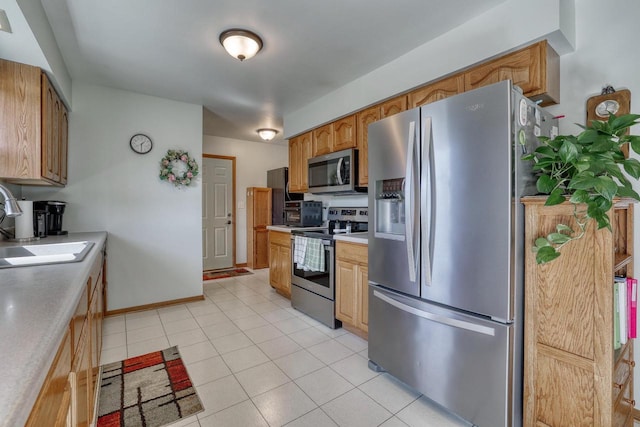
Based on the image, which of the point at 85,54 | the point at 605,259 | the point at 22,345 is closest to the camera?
the point at 22,345

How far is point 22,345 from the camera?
0.63m

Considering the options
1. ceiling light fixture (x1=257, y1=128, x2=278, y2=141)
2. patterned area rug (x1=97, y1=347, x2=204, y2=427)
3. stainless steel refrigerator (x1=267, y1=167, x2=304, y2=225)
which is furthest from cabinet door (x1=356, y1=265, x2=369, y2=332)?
Answer: ceiling light fixture (x1=257, y1=128, x2=278, y2=141)

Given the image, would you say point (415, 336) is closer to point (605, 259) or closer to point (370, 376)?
point (370, 376)

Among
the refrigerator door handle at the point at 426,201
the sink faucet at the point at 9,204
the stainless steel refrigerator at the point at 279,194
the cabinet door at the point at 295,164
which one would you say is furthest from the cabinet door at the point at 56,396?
the stainless steel refrigerator at the point at 279,194

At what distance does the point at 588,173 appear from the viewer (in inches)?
44.5

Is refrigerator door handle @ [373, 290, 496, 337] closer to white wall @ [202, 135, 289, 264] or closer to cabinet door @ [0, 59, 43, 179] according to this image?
cabinet door @ [0, 59, 43, 179]

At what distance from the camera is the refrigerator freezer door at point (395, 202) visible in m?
1.77

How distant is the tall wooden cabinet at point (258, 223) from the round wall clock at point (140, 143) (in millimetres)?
2286

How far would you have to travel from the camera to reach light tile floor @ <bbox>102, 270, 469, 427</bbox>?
1.68 meters

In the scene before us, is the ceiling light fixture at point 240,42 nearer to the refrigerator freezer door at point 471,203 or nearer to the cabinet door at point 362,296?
the refrigerator freezer door at point 471,203

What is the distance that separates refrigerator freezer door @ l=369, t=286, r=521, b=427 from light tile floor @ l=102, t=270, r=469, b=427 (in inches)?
7.0

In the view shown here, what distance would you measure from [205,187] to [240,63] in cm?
320

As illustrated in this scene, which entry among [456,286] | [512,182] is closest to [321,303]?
[456,286]

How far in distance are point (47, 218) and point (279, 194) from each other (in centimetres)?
337
